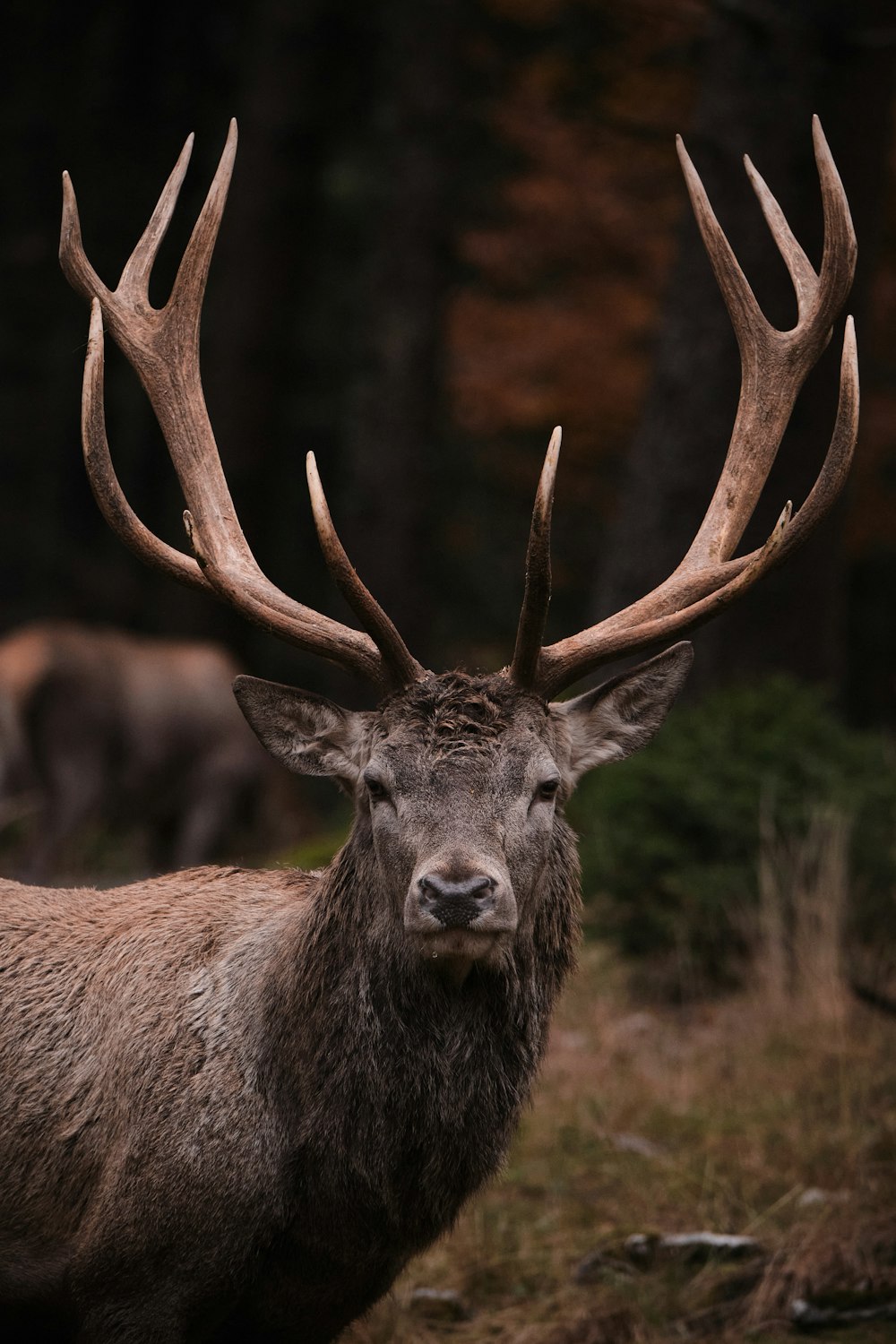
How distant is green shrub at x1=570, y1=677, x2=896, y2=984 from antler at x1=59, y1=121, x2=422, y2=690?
11.9 ft

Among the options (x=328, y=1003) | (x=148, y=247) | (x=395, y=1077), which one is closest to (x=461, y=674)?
(x=328, y=1003)

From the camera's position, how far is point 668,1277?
4930mm

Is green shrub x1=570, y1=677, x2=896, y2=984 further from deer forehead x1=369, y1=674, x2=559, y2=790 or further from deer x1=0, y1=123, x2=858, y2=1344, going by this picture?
deer forehead x1=369, y1=674, x2=559, y2=790

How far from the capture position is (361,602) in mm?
3975

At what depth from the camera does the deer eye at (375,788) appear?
394 centimetres

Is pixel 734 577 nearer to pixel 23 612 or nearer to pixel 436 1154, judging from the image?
pixel 436 1154

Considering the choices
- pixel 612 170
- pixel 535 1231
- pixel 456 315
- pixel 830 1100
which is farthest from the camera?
pixel 456 315

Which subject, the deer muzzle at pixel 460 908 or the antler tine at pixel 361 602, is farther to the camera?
the antler tine at pixel 361 602

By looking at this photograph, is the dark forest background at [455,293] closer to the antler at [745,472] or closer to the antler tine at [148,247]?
the antler at [745,472]

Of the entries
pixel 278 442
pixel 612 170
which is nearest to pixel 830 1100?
pixel 612 170

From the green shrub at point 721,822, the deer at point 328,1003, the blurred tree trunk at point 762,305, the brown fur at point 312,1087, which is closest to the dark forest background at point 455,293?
the blurred tree trunk at point 762,305

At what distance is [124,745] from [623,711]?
816cm

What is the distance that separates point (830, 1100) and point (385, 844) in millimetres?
3061

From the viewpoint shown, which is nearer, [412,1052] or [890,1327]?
[412,1052]
